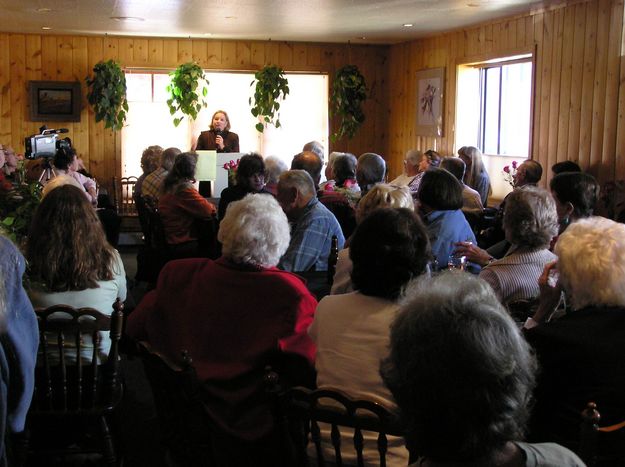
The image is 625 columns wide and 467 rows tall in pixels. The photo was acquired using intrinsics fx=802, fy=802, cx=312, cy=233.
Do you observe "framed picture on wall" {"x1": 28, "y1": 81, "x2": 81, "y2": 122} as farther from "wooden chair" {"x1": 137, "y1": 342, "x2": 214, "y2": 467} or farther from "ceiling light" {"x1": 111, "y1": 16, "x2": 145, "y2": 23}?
"wooden chair" {"x1": 137, "y1": 342, "x2": 214, "y2": 467}

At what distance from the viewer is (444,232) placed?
4.14 m

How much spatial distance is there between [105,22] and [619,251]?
782cm

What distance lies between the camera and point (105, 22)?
8930 mm

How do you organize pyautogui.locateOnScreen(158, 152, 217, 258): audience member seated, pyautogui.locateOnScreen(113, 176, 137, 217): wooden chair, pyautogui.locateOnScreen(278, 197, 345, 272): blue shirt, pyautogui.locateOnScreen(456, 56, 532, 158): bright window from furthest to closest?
1. pyautogui.locateOnScreen(113, 176, 137, 217): wooden chair
2. pyautogui.locateOnScreen(456, 56, 532, 158): bright window
3. pyautogui.locateOnScreen(158, 152, 217, 258): audience member seated
4. pyautogui.locateOnScreen(278, 197, 345, 272): blue shirt

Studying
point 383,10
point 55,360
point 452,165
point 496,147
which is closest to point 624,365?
point 55,360

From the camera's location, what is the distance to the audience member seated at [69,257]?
300cm

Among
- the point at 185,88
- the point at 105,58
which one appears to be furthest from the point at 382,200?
the point at 105,58

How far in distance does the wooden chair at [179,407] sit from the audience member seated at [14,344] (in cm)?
33

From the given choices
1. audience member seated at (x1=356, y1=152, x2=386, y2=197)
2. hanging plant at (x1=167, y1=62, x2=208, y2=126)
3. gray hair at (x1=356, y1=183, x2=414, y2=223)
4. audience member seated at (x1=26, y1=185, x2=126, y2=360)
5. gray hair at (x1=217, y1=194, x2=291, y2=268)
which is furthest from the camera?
hanging plant at (x1=167, y1=62, x2=208, y2=126)

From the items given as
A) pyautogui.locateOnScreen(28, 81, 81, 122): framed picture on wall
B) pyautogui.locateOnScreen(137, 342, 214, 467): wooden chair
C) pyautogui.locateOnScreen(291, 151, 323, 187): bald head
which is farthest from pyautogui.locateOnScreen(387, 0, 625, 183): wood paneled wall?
pyautogui.locateOnScreen(137, 342, 214, 467): wooden chair

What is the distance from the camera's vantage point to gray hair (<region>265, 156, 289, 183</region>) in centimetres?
609

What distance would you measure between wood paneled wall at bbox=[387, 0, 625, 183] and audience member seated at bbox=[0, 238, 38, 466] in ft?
17.7

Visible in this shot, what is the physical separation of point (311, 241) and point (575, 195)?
1365mm

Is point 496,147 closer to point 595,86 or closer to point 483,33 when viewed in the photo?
point 483,33
